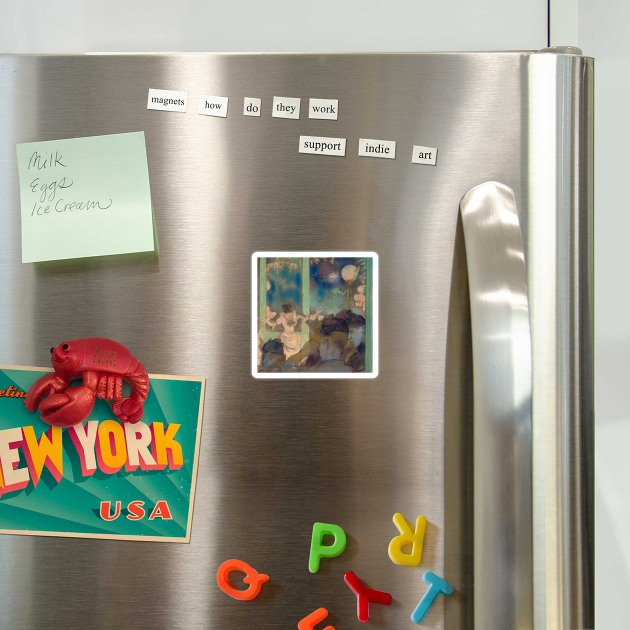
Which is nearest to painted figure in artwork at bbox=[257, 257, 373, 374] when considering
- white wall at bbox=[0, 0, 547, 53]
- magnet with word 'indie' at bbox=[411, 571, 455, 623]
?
magnet with word 'indie' at bbox=[411, 571, 455, 623]

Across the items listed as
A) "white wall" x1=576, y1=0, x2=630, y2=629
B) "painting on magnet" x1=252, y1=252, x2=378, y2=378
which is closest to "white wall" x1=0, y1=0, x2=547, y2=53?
"white wall" x1=576, y1=0, x2=630, y2=629

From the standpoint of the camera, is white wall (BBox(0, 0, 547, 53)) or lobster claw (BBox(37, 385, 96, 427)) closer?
lobster claw (BBox(37, 385, 96, 427))

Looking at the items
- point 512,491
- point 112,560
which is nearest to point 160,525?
point 112,560

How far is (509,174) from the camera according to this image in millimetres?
496

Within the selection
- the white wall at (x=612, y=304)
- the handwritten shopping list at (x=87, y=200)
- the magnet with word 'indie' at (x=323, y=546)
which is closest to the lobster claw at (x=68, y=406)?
the handwritten shopping list at (x=87, y=200)

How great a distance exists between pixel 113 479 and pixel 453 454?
13.7 inches

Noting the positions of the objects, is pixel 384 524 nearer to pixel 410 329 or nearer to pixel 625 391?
pixel 410 329

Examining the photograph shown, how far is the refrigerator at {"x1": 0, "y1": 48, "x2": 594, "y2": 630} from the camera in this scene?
0.49 meters

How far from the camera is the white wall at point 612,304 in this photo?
682 millimetres

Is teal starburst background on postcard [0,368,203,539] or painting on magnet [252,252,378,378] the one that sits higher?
painting on magnet [252,252,378,378]

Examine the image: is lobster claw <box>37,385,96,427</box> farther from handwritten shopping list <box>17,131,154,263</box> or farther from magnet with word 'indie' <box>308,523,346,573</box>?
magnet with word 'indie' <box>308,523,346,573</box>

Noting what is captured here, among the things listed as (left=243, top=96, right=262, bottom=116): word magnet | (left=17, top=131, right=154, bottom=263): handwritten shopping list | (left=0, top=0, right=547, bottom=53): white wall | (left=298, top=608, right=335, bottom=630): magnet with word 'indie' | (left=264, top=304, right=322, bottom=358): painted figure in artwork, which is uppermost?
(left=0, top=0, right=547, bottom=53): white wall

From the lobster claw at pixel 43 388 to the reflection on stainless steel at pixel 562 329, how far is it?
48 centimetres

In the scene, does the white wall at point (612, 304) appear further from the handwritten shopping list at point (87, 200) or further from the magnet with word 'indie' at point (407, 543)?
the handwritten shopping list at point (87, 200)
